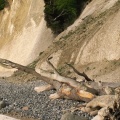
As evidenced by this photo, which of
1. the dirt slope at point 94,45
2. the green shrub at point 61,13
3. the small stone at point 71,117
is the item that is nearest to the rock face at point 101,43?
the dirt slope at point 94,45

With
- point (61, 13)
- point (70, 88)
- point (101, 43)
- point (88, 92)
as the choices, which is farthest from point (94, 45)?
point (61, 13)

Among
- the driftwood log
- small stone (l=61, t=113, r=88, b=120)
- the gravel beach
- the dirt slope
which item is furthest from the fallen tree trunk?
the dirt slope

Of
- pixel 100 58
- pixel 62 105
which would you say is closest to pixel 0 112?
pixel 62 105

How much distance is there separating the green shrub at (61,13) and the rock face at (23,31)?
1437mm

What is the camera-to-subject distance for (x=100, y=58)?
37.5 meters

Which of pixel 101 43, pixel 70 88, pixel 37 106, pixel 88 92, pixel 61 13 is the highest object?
pixel 70 88

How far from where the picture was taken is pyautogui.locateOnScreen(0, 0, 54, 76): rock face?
61.4 metres

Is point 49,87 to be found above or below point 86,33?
above

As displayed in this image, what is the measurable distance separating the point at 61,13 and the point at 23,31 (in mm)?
11316

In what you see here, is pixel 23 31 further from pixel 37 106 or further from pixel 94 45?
pixel 37 106

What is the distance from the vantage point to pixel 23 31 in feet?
228

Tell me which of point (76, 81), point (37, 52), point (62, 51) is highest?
point (76, 81)

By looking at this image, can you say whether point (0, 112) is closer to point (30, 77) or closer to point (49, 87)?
point (49, 87)

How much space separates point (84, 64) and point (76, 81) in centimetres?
1699
